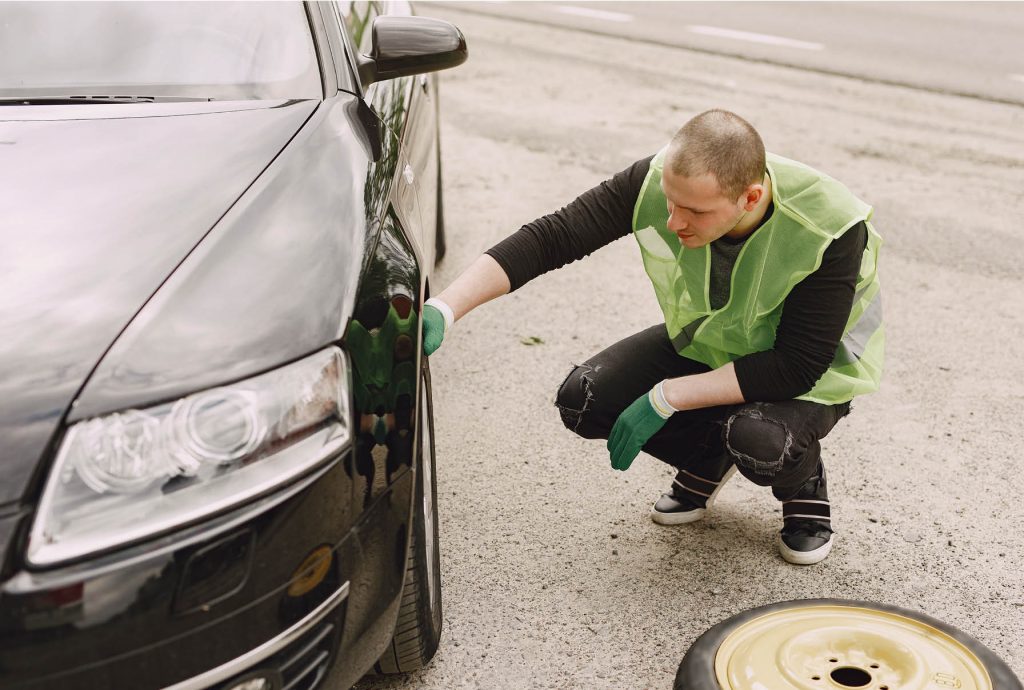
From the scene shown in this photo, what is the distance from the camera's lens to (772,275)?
246cm

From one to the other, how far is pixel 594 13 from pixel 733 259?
9.32 meters

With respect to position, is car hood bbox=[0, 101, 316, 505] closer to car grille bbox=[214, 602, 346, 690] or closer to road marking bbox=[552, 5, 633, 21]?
car grille bbox=[214, 602, 346, 690]

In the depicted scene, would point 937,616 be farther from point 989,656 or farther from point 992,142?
point 992,142

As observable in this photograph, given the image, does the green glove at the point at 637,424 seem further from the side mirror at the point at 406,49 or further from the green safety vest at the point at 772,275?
the side mirror at the point at 406,49

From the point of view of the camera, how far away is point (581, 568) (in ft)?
8.99

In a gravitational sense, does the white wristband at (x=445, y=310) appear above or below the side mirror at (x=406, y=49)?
below

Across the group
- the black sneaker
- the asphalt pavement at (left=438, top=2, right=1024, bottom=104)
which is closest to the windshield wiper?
the black sneaker

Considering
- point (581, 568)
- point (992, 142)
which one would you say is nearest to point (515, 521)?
point (581, 568)

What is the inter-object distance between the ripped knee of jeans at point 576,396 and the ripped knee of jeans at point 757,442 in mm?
387

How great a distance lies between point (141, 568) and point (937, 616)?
1.82 m

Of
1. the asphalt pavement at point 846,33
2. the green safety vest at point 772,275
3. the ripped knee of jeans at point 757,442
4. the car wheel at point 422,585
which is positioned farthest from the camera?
the asphalt pavement at point 846,33

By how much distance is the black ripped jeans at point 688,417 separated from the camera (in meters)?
2.58

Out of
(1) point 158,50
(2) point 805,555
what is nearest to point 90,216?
(1) point 158,50

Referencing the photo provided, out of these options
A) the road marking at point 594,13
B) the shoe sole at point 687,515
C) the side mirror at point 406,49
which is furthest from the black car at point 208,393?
the road marking at point 594,13
